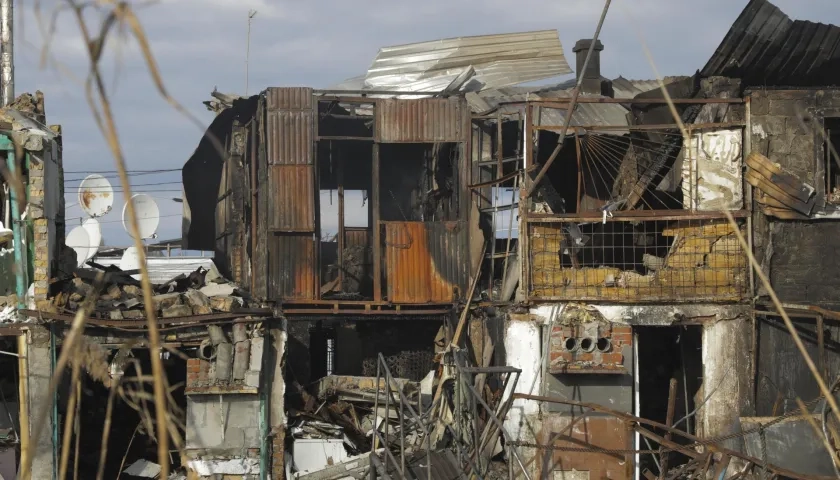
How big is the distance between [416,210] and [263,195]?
12.6ft

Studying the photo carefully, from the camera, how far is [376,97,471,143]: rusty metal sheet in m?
15.6

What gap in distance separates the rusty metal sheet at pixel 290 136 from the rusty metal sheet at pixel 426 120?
1303mm

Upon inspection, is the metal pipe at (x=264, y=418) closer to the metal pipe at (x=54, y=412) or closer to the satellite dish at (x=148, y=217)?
the metal pipe at (x=54, y=412)

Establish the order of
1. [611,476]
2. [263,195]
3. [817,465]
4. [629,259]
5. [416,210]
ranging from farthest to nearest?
[416,210]
[263,195]
[629,259]
[611,476]
[817,465]

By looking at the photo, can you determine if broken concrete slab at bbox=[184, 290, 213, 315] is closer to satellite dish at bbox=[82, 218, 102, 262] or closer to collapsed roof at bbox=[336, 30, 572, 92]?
collapsed roof at bbox=[336, 30, 572, 92]

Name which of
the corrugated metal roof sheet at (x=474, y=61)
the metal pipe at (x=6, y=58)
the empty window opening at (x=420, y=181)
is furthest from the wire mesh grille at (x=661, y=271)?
the metal pipe at (x=6, y=58)

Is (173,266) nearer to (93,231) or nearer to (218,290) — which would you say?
(93,231)

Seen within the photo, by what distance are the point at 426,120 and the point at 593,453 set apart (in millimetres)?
6167

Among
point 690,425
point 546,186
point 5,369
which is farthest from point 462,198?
point 5,369

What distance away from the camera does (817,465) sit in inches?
461

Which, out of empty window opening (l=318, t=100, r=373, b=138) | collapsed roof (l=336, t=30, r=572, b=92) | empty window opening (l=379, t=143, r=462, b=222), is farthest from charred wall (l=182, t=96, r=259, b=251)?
empty window opening (l=318, t=100, r=373, b=138)

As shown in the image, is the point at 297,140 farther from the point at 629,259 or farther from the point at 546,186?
the point at 629,259

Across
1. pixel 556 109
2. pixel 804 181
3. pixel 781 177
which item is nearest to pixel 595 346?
pixel 781 177

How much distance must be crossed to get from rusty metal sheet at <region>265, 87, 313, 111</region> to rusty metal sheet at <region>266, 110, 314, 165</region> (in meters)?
0.08
